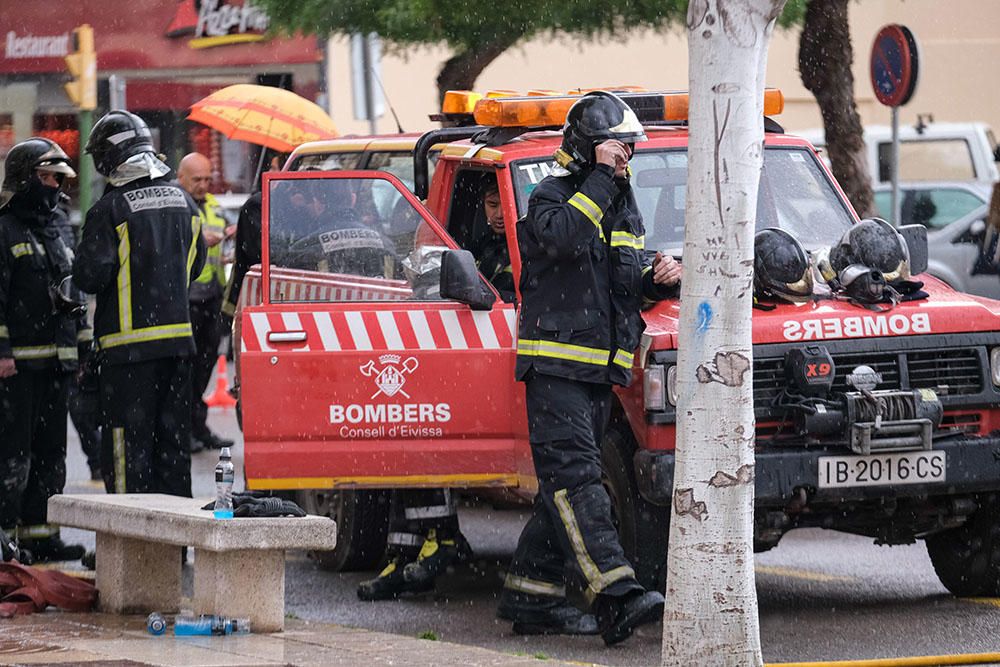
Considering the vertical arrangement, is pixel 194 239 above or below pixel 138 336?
above

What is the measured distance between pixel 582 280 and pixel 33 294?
318 centimetres

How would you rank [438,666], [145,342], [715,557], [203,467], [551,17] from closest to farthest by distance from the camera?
[715,557] → [438,666] → [145,342] → [203,467] → [551,17]

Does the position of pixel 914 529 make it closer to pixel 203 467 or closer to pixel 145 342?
pixel 145 342

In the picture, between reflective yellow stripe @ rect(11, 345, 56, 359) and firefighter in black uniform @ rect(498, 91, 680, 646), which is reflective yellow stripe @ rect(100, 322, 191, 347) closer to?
reflective yellow stripe @ rect(11, 345, 56, 359)

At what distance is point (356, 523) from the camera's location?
367 inches

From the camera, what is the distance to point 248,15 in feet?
98.0

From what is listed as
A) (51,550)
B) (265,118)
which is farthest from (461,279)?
(265,118)

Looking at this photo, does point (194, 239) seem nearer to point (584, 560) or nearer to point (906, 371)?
point (584, 560)

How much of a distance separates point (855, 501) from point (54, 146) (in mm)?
4046

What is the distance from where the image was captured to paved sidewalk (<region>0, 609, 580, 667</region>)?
21.3 ft

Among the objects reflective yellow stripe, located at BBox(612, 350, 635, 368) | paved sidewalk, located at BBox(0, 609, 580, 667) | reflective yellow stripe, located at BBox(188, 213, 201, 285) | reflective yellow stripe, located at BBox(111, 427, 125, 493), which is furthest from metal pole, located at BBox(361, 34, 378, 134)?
paved sidewalk, located at BBox(0, 609, 580, 667)

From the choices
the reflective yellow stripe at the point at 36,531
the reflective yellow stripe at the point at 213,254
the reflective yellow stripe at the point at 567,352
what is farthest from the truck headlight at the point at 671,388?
the reflective yellow stripe at the point at 213,254

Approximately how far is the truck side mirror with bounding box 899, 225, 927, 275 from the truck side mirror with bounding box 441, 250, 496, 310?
1803 mm

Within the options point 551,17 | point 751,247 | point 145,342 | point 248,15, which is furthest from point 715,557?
point 248,15
